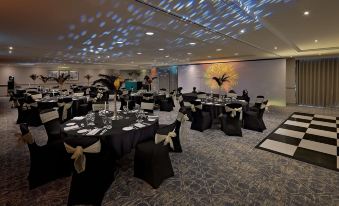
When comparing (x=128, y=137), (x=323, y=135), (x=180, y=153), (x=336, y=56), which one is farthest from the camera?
(x=336, y=56)

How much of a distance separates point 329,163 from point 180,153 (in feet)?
8.98

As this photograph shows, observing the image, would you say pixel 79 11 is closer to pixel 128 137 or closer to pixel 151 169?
pixel 128 137

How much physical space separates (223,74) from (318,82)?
5.05m

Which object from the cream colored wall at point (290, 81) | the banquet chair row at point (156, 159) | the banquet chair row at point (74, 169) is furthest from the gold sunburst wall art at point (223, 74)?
the banquet chair row at point (74, 169)

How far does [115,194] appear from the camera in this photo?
8.17ft

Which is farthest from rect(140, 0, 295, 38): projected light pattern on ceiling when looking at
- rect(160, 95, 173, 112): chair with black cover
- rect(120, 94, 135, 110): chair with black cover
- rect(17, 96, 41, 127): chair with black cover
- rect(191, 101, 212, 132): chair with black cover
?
rect(17, 96, 41, 127): chair with black cover

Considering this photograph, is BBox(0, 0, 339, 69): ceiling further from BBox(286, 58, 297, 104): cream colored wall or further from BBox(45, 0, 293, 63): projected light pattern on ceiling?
BBox(286, 58, 297, 104): cream colored wall

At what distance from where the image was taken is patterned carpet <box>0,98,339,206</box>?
237 centimetres

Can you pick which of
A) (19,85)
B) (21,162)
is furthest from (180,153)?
(19,85)

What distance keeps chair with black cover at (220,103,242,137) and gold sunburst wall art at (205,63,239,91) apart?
688 cm

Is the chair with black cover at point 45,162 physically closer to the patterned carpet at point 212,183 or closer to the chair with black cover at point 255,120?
the patterned carpet at point 212,183

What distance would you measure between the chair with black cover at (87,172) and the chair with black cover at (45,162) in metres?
0.73

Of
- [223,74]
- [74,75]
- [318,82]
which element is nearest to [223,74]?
[223,74]

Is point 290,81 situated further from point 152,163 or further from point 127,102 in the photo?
point 152,163
